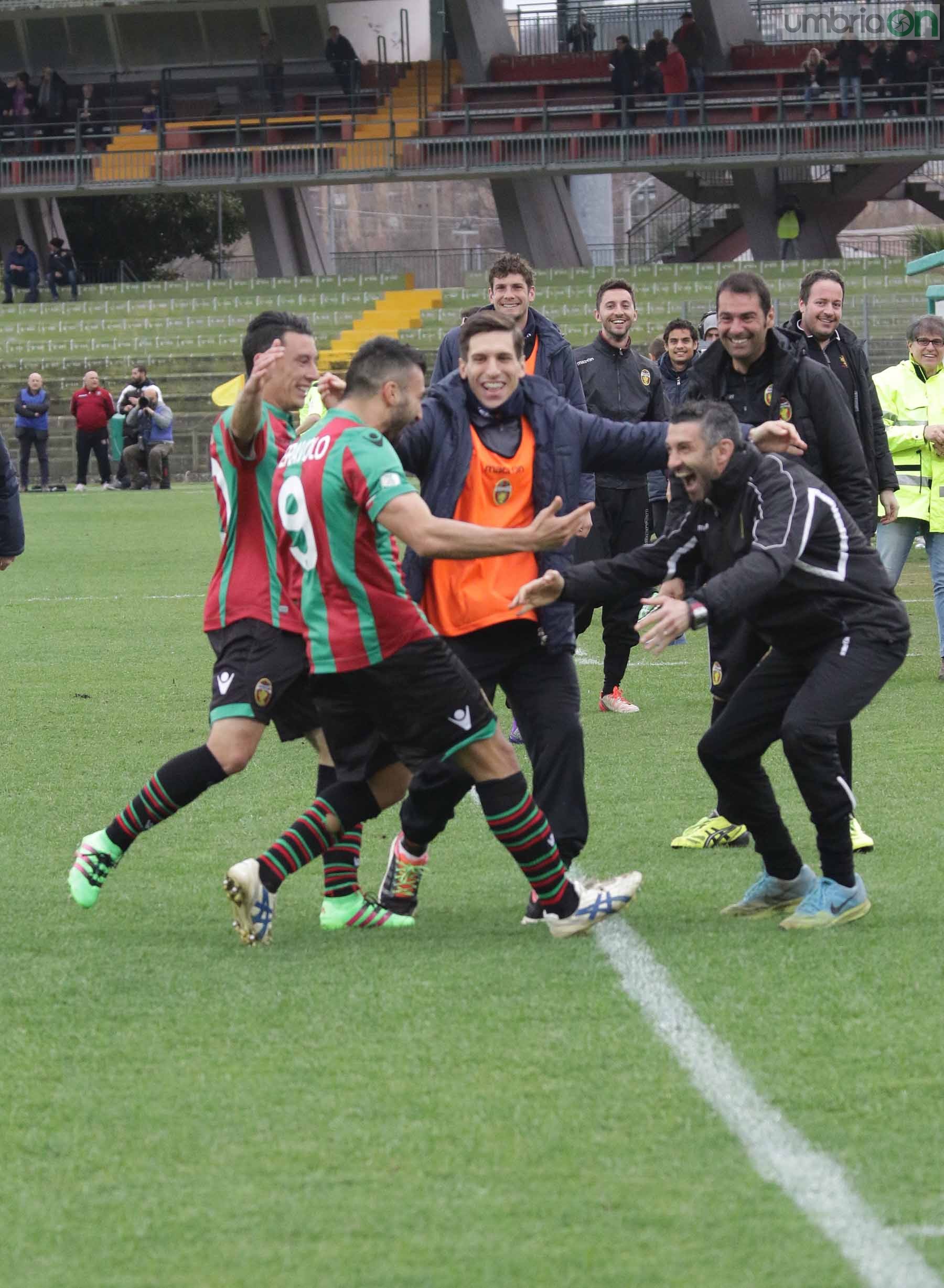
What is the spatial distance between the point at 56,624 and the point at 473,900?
867 centimetres

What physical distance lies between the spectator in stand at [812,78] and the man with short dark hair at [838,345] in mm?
34068

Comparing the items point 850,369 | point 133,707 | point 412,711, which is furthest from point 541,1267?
point 133,707

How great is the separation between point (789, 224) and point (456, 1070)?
38.9 metres

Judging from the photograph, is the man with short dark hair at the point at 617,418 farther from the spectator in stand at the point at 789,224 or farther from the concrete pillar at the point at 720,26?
the concrete pillar at the point at 720,26

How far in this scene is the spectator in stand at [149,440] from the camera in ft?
98.9

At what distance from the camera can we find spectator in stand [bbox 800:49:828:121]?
39.6 m

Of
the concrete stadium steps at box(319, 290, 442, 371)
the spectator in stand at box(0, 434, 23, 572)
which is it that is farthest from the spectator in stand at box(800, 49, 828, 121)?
the spectator in stand at box(0, 434, 23, 572)

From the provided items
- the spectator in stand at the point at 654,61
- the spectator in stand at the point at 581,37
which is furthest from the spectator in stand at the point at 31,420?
the spectator in stand at the point at 581,37

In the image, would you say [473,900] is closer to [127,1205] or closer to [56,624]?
[127,1205]

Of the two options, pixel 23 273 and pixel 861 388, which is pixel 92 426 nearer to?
pixel 23 273

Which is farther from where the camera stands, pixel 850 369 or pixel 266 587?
pixel 850 369

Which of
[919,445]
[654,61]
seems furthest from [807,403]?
[654,61]

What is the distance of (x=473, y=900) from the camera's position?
221 inches

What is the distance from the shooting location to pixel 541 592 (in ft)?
16.1
